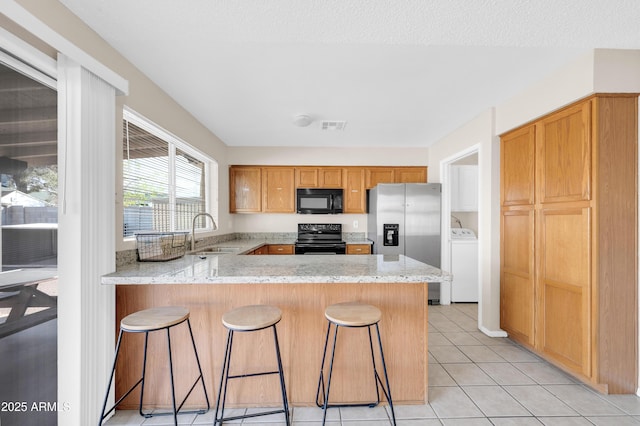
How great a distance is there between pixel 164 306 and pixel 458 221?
170 inches

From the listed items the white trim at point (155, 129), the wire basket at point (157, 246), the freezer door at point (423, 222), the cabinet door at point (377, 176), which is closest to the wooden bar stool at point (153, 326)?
the wire basket at point (157, 246)

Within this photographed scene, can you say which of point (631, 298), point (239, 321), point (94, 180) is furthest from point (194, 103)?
point (631, 298)

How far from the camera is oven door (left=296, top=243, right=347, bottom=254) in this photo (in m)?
4.02

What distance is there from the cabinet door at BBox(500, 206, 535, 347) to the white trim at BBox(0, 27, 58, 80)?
3.50 m

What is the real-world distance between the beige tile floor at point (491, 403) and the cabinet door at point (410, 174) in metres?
2.58

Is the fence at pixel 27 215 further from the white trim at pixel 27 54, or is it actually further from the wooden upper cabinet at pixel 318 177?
the wooden upper cabinet at pixel 318 177

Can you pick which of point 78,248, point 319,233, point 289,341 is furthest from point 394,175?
point 78,248

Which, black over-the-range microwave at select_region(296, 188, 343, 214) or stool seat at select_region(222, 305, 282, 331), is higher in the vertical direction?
black over-the-range microwave at select_region(296, 188, 343, 214)

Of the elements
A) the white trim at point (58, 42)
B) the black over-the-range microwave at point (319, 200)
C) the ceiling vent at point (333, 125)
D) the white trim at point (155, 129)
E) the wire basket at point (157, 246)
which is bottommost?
the wire basket at point (157, 246)

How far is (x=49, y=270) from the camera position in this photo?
143 centimetres

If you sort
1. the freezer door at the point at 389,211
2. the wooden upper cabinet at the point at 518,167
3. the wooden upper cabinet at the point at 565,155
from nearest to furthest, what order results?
1. the wooden upper cabinet at the point at 565,155
2. the wooden upper cabinet at the point at 518,167
3. the freezer door at the point at 389,211

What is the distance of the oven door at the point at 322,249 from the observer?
4016 mm

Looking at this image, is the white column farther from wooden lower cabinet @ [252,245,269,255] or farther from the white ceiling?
wooden lower cabinet @ [252,245,269,255]

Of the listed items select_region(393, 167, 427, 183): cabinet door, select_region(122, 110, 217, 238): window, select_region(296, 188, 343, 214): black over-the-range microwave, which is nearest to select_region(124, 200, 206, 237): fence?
select_region(122, 110, 217, 238): window
